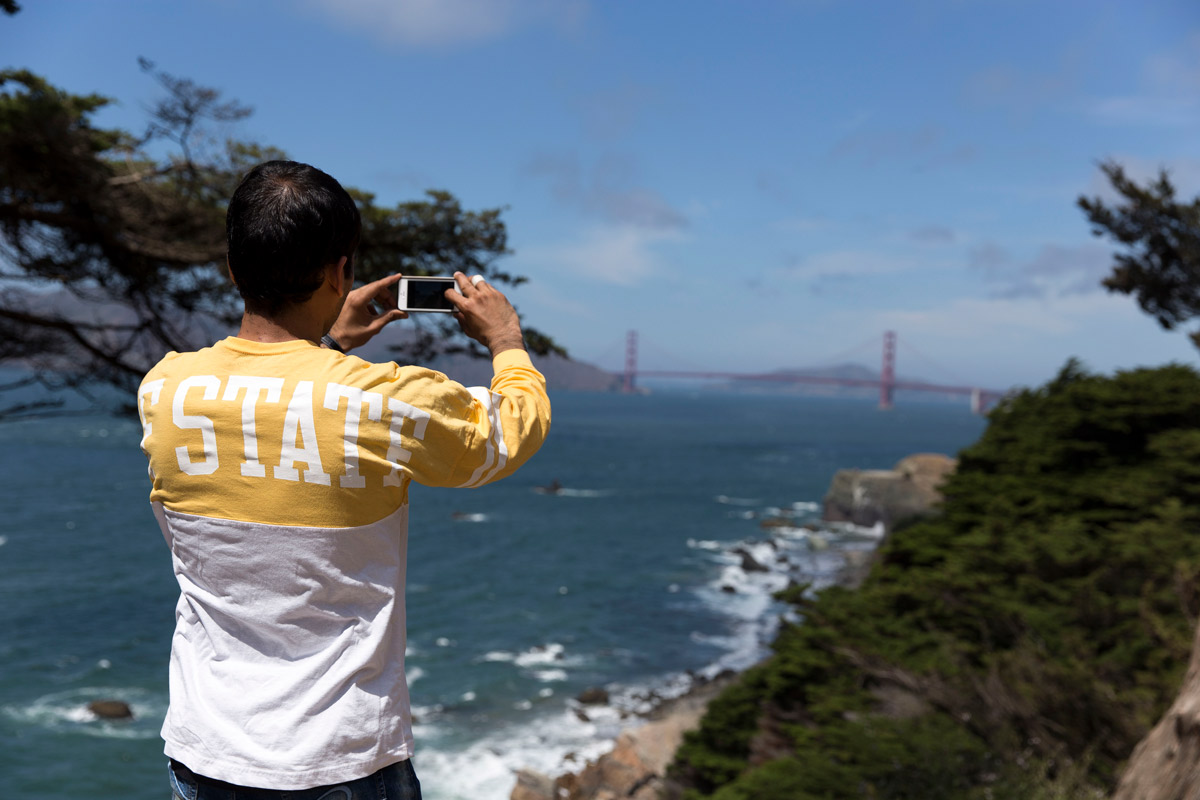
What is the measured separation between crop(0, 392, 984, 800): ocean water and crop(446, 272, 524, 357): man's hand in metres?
14.1

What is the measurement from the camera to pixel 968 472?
1560 cm

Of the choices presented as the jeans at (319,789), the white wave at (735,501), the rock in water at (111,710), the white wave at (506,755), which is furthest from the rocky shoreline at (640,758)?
the white wave at (735,501)

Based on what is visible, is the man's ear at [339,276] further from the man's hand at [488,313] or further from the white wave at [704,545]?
the white wave at [704,545]

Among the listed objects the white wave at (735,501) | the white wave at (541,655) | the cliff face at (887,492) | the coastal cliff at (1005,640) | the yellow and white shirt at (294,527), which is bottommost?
the white wave at (541,655)

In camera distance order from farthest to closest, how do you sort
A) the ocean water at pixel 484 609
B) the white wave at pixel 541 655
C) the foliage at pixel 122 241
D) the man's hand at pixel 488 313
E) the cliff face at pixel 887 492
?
the cliff face at pixel 887 492 < the white wave at pixel 541 655 < the ocean water at pixel 484 609 < the foliage at pixel 122 241 < the man's hand at pixel 488 313

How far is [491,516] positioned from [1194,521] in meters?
28.7

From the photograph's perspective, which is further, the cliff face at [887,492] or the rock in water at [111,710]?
the cliff face at [887,492]

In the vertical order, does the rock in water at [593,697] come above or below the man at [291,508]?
below

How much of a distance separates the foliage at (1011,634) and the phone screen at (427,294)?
7212mm

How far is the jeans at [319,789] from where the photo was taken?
1.10 metres

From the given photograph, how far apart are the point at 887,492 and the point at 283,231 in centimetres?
3803

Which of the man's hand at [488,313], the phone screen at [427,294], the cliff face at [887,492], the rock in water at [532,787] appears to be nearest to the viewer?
the man's hand at [488,313]

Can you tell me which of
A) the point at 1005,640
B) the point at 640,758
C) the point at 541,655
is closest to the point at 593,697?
the point at 541,655

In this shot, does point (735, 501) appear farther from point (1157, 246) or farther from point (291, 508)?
point (291, 508)
